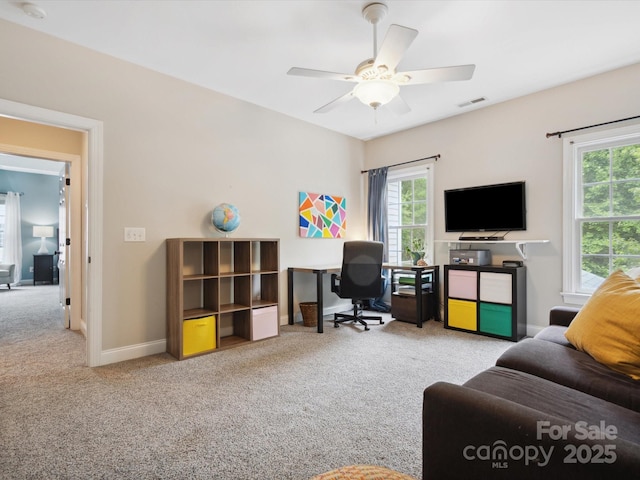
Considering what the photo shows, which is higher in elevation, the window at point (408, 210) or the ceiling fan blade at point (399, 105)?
the ceiling fan blade at point (399, 105)

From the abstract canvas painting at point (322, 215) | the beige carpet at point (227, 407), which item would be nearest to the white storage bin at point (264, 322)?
the beige carpet at point (227, 407)

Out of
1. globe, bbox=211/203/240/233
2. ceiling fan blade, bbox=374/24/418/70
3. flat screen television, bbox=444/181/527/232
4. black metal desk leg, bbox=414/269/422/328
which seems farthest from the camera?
black metal desk leg, bbox=414/269/422/328

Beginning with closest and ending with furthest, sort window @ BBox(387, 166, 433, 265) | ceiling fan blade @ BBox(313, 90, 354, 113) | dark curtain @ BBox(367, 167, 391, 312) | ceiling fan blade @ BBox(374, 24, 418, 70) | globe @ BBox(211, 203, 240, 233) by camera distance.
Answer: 1. ceiling fan blade @ BBox(374, 24, 418, 70)
2. ceiling fan blade @ BBox(313, 90, 354, 113)
3. globe @ BBox(211, 203, 240, 233)
4. window @ BBox(387, 166, 433, 265)
5. dark curtain @ BBox(367, 167, 391, 312)

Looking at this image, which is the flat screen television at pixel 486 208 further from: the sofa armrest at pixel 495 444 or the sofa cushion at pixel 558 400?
the sofa armrest at pixel 495 444

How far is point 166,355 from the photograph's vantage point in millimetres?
3059

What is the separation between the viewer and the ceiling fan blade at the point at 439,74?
85.7 inches

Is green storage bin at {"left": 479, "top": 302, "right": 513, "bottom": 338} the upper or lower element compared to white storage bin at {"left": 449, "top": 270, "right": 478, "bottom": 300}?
lower

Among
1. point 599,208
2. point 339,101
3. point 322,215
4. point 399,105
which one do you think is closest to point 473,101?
point 399,105

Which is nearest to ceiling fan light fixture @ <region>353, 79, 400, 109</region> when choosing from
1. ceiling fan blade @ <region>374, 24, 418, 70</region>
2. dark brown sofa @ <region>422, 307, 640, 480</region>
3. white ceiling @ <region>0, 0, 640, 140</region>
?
ceiling fan blade @ <region>374, 24, 418, 70</region>

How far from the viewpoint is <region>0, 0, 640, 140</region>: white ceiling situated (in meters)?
2.31

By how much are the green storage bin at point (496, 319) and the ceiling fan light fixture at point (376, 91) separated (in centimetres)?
256

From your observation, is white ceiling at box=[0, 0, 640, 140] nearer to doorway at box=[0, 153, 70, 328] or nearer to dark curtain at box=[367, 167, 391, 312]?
dark curtain at box=[367, 167, 391, 312]

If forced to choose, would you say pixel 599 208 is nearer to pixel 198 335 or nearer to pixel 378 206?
pixel 378 206

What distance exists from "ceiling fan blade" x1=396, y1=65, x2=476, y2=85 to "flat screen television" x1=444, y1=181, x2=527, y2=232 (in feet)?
6.38
